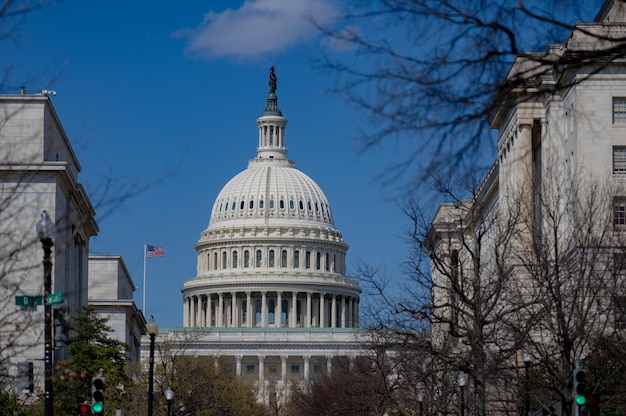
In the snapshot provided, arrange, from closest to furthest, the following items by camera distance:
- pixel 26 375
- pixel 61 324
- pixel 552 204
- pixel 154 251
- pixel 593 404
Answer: pixel 26 375 < pixel 61 324 < pixel 593 404 < pixel 552 204 < pixel 154 251

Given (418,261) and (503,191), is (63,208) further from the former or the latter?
(418,261)

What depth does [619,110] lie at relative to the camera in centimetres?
7812

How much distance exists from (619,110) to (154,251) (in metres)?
89.0

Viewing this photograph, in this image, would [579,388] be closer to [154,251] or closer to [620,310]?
[620,310]

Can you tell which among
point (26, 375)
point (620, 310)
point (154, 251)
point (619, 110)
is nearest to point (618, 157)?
point (619, 110)

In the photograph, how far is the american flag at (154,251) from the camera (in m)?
161

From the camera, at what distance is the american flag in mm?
160950

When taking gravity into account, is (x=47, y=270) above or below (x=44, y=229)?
below

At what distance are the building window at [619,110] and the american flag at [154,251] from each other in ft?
289

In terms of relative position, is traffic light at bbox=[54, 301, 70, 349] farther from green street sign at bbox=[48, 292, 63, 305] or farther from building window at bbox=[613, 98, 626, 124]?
building window at bbox=[613, 98, 626, 124]

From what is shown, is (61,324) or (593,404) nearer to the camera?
(61,324)

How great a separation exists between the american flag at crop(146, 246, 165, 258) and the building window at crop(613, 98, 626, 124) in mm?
87975

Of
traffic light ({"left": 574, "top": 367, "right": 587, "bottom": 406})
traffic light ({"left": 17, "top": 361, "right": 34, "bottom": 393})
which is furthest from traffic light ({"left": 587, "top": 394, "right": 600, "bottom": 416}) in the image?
traffic light ({"left": 17, "top": 361, "right": 34, "bottom": 393})

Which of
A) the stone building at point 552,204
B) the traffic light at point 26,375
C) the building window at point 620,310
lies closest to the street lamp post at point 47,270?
the traffic light at point 26,375
